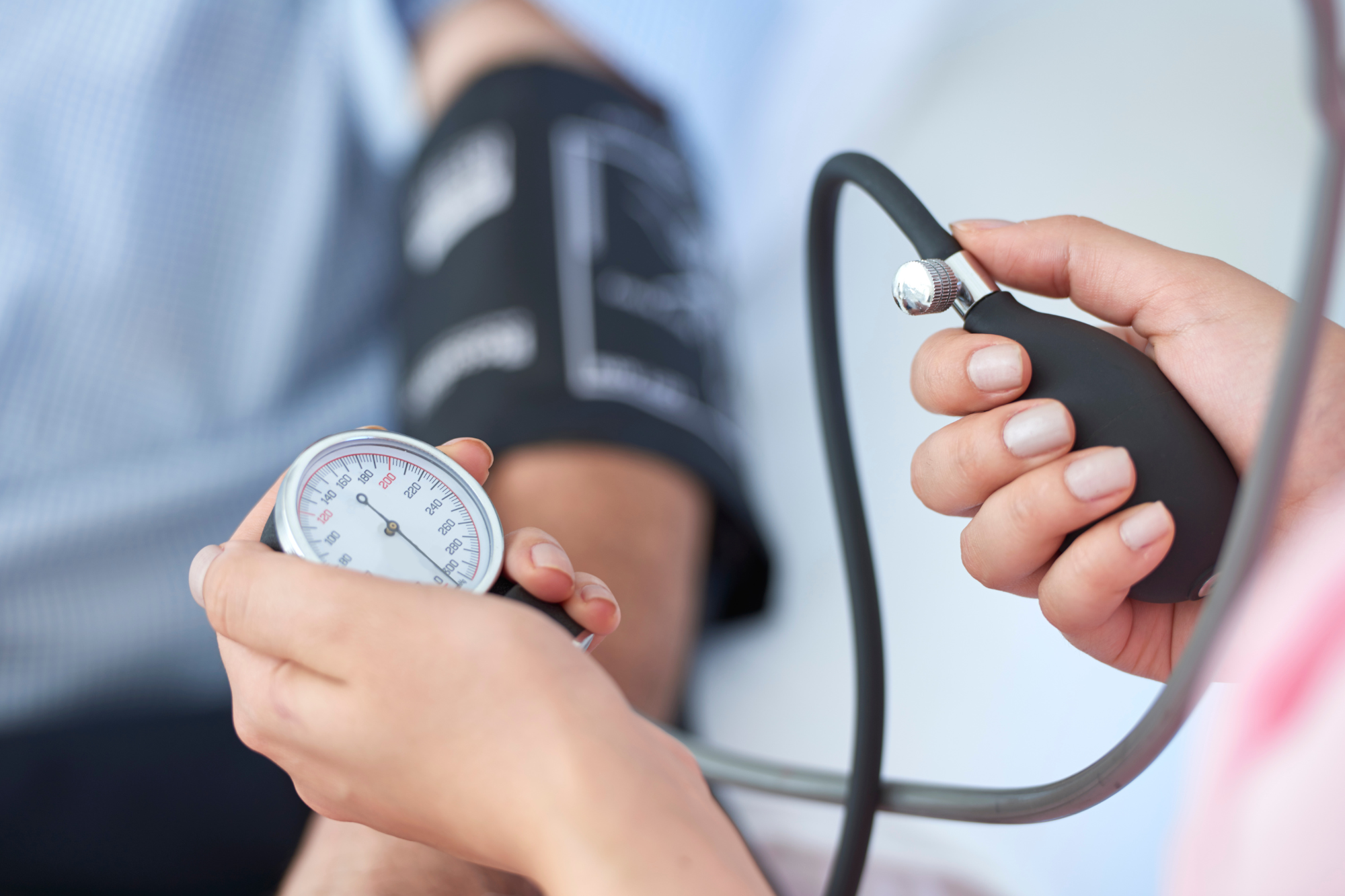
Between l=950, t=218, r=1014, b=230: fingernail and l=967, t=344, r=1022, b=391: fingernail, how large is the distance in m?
0.05

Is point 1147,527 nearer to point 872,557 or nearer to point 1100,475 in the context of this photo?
point 1100,475

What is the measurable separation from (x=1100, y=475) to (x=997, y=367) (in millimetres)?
46

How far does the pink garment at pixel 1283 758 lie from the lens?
188mm

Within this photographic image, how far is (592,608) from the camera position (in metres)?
0.27

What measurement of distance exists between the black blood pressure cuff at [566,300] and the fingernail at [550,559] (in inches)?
8.7

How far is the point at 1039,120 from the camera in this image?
0.51m

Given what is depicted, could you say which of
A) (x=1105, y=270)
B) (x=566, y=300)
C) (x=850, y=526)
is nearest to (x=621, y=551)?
(x=566, y=300)

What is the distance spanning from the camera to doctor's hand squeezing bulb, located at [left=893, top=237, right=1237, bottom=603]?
27 centimetres

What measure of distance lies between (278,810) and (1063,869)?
1.76 feet

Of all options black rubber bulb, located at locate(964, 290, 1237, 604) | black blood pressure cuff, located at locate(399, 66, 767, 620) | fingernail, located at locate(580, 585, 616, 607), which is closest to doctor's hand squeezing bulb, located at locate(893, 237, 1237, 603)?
black rubber bulb, located at locate(964, 290, 1237, 604)

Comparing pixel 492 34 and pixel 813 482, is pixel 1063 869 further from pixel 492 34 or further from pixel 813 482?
pixel 492 34

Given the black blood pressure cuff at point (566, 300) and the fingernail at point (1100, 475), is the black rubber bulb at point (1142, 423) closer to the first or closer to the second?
the fingernail at point (1100, 475)

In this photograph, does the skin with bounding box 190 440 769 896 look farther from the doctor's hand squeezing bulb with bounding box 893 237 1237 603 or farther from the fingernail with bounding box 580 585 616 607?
the doctor's hand squeezing bulb with bounding box 893 237 1237 603

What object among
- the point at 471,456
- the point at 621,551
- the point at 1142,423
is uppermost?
the point at 1142,423
